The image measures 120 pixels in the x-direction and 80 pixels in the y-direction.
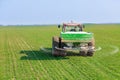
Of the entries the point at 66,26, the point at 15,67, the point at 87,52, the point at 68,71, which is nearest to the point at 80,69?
the point at 68,71

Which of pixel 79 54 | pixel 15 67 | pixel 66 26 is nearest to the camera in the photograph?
pixel 15 67

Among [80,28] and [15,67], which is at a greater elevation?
[80,28]

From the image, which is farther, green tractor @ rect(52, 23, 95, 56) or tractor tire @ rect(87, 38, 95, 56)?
tractor tire @ rect(87, 38, 95, 56)

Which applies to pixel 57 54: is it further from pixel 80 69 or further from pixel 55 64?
pixel 80 69

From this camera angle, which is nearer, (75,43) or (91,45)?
(75,43)

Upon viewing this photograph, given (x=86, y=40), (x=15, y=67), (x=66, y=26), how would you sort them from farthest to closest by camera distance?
1. (x=66, y=26)
2. (x=86, y=40)
3. (x=15, y=67)

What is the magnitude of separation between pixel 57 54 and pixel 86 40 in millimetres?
1917

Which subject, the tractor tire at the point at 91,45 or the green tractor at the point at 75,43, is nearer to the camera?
the green tractor at the point at 75,43

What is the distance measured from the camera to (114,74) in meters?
12.0

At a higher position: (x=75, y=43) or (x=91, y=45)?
(x=75, y=43)

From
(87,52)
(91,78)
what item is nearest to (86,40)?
(87,52)

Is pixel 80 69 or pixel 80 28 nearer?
pixel 80 69

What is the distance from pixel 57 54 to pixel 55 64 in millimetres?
2689

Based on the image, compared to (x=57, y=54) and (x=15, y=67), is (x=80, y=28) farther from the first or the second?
(x=15, y=67)
